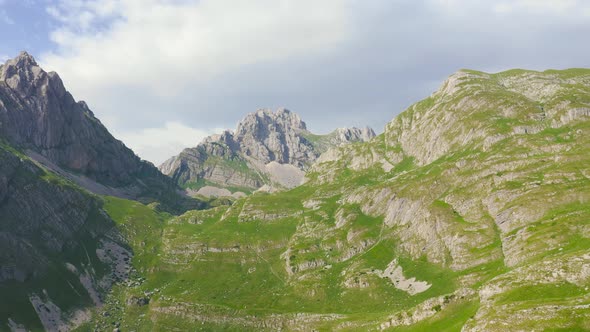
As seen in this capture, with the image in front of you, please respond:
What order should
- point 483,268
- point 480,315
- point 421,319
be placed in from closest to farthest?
1. point 480,315
2. point 421,319
3. point 483,268

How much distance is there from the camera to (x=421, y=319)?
5477 inches

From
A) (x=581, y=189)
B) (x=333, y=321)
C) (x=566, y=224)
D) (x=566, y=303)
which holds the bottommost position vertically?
(x=333, y=321)

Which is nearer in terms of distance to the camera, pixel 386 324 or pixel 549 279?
pixel 549 279

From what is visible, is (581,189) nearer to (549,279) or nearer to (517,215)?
(517,215)

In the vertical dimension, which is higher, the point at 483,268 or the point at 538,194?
the point at 538,194

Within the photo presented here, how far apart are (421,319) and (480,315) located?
38149 mm

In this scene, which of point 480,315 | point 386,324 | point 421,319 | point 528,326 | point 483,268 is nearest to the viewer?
point 528,326

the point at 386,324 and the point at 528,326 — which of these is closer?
the point at 528,326

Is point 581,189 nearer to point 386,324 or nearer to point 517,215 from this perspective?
point 517,215

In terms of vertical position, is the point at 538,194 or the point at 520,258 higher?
the point at 538,194

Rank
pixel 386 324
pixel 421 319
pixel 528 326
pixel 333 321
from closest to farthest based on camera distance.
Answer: pixel 528 326 → pixel 421 319 → pixel 386 324 → pixel 333 321

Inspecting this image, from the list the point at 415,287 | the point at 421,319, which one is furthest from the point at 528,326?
the point at 415,287

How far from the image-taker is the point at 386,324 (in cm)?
15275

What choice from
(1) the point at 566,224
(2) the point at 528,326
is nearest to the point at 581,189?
(1) the point at 566,224
